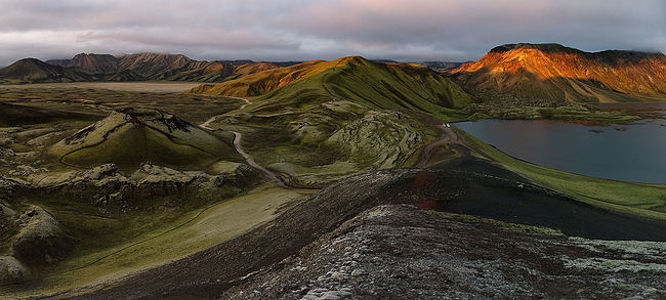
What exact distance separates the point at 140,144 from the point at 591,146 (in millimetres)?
163207

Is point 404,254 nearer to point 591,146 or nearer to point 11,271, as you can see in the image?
point 11,271

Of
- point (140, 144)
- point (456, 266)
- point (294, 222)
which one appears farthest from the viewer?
point (140, 144)

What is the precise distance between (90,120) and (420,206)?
150m

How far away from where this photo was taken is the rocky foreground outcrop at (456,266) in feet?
48.7

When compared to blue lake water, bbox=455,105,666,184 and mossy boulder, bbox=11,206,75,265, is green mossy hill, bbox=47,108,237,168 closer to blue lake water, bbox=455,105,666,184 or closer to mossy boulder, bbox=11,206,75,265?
mossy boulder, bbox=11,206,75,265

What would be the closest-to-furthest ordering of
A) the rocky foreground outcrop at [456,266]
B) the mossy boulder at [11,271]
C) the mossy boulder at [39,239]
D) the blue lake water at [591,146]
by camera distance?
the rocky foreground outcrop at [456,266]
the mossy boulder at [11,271]
the mossy boulder at [39,239]
the blue lake water at [591,146]

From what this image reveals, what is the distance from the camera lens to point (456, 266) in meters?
17.3

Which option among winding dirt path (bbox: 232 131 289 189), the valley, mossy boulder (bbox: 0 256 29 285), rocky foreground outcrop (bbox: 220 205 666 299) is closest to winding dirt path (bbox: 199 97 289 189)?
winding dirt path (bbox: 232 131 289 189)

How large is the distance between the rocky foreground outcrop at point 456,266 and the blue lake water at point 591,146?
90.1 m

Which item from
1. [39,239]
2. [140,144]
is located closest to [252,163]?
[140,144]

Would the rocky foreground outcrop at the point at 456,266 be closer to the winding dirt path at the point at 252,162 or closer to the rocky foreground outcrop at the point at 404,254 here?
the rocky foreground outcrop at the point at 404,254

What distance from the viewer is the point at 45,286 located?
34.4m

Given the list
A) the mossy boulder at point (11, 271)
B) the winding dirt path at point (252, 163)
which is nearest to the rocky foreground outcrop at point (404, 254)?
the mossy boulder at point (11, 271)

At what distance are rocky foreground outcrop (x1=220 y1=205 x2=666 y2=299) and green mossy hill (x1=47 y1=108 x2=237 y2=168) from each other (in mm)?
71768
